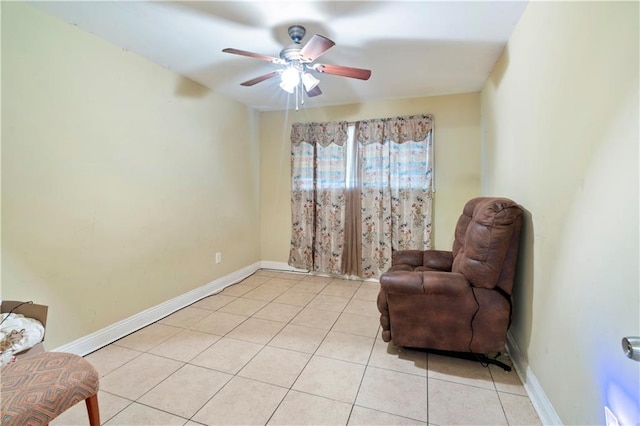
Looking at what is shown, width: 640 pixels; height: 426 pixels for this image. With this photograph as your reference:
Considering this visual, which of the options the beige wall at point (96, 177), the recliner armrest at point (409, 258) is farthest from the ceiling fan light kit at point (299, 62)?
the recliner armrest at point (409, 258)

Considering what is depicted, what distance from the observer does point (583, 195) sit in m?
1.13

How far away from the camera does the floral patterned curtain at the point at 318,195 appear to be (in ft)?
12.3

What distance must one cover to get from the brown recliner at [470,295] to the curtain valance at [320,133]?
2.22 m

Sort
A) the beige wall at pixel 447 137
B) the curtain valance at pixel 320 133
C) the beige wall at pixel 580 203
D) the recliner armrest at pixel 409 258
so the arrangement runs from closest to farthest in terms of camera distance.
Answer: the beige wall at pixel 580 203
the recliner armrest at pixel 409 258
the beige wall at pixel 447 137
the curtain valance at pixel 320 133

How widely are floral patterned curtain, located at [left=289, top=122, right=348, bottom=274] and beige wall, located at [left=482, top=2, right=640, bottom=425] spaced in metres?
2.15

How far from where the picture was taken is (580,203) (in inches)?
45.5

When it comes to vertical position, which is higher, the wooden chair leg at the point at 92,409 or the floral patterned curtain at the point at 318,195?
the floral patterned curtain at the point at 318,195

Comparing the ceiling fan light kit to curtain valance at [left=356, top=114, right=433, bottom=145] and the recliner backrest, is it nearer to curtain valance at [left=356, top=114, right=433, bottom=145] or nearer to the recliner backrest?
the recliner backrest

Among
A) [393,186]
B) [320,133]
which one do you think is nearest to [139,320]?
[320,133]

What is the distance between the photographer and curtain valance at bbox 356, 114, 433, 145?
134 inches

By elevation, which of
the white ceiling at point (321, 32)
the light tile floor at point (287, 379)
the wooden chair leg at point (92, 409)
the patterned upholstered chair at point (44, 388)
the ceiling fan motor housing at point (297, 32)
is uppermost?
the white ceiling at point (321, 32)

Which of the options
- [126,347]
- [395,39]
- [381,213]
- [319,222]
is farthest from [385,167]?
[126,347]

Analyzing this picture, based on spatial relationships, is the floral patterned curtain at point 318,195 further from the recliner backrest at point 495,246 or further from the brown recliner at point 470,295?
the recliner backrest at point 495,246

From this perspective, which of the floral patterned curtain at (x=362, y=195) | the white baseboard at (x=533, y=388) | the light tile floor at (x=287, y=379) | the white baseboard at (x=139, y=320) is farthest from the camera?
the floral patterned curtain at (x=362, y=195)
